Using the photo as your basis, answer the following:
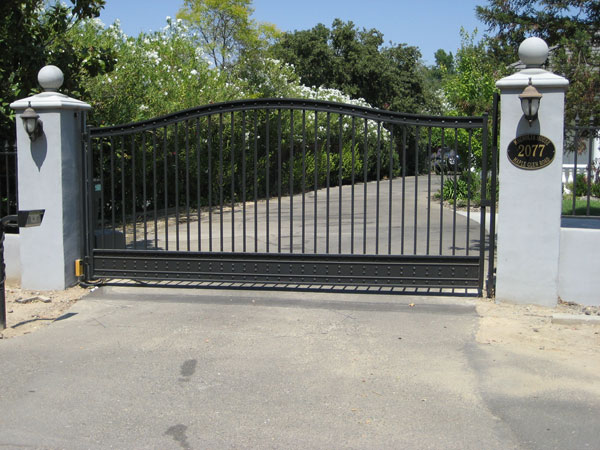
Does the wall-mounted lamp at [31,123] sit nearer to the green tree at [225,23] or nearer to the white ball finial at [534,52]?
the white ball finial at [534,52]

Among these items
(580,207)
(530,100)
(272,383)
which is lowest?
(272,383)

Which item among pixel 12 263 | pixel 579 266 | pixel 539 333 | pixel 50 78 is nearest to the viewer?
pixel 539 333

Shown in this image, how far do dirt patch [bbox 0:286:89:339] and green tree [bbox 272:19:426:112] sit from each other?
88.3 ft

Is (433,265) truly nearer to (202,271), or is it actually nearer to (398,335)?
(398,335)

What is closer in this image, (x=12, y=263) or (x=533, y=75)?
(x=533, y=75)

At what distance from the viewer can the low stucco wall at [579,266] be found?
705 centimetres

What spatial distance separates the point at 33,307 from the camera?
7.46 m

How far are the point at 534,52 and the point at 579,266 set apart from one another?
2365 mm

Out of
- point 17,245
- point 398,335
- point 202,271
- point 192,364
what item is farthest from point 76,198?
point 398,335

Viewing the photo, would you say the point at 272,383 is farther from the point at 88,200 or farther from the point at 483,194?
the point at 88,200

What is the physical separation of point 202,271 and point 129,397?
313 centimetres

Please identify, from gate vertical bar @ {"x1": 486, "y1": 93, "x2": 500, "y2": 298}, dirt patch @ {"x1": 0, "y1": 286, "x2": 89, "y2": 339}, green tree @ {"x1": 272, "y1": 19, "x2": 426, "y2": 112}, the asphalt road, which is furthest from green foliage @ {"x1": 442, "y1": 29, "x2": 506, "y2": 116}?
green tree @ {"x1": 272, "y1": 19, "x2": 426, "y2": 112}

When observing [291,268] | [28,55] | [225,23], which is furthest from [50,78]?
[225,23]

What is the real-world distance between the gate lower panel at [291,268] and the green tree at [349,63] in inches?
1040
